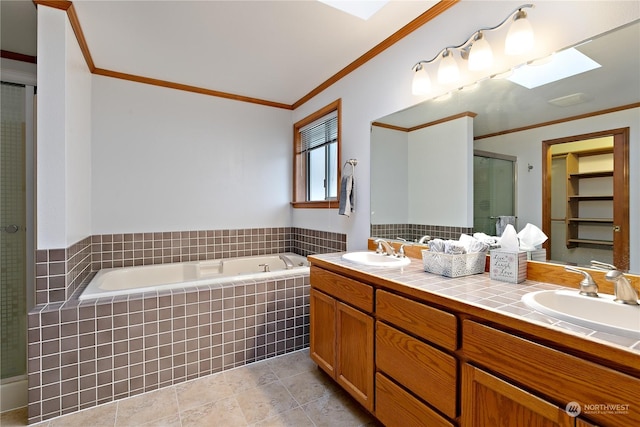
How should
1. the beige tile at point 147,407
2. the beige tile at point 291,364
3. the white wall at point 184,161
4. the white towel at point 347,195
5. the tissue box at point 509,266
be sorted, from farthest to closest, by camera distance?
the white wall at point 184,161
the white towel at point 347,195
the beige tile at point 291,364
the beige tile at point 147,407
the tissue box at point 509,266

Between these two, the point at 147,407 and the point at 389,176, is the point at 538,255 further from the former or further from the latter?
the point at 147,407

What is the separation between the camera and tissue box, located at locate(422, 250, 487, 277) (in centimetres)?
145

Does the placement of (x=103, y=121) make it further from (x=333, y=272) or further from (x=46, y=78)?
(x=333, y=272)

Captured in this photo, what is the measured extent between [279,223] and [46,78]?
237 cm

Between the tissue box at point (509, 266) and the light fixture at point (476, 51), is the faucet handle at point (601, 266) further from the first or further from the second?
the light fixture at point (476, 51)

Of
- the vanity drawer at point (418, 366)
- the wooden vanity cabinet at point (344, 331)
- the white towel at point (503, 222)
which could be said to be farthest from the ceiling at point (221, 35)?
the vanity drawer at point (418, 366)

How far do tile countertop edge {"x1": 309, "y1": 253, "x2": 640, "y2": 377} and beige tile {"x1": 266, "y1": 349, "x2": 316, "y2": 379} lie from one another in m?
0.94

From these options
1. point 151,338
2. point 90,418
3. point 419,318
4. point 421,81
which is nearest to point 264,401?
point 151,338

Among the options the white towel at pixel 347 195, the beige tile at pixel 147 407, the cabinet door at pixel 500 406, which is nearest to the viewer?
the cabinet door at pixel 500 406

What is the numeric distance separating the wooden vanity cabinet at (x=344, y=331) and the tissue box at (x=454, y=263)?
13.3 inches

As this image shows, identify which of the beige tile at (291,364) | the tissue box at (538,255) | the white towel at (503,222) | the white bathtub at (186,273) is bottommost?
the beige tile at (291,364)

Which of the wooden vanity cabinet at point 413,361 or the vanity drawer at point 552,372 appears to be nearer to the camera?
the vanity drawer at point 552,372

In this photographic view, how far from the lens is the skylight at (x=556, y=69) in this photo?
1270 mm

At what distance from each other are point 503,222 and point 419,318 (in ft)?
2.43
